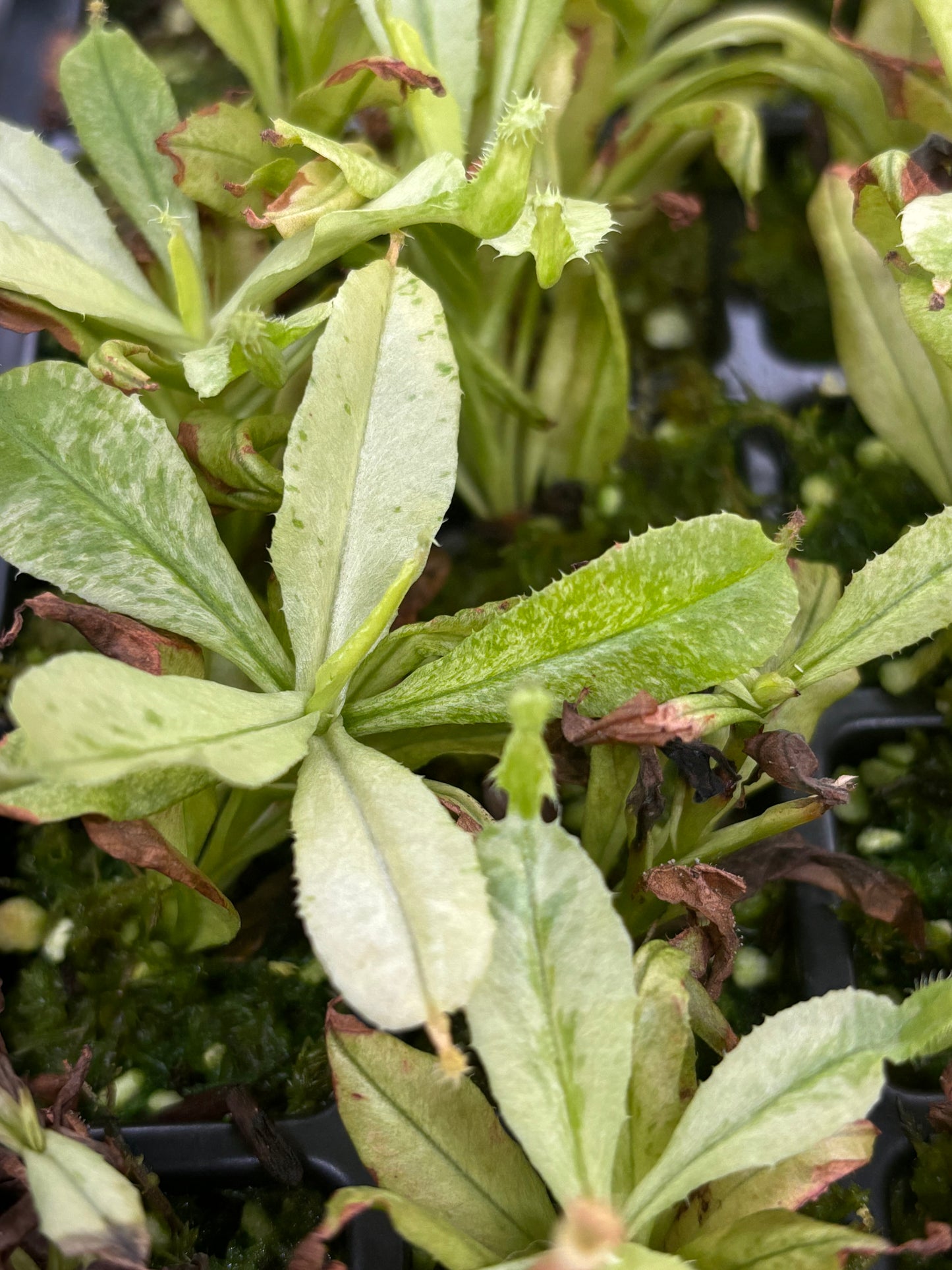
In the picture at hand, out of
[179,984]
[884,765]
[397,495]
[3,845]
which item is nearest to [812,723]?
[884,765]

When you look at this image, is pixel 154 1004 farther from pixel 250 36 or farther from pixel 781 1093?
pixel 250 36

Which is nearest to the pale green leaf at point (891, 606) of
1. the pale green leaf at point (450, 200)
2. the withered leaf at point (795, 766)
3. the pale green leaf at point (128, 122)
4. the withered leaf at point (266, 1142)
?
the withered leaf at point (795, 766)

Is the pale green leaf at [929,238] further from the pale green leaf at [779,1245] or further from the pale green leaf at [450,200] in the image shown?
the pale green leaf at [779,1245]

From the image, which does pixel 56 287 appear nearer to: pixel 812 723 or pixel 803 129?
pixel 812 723

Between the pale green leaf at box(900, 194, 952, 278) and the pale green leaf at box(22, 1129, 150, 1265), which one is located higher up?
the pale green leaf at box(900, 194, 952, 278)

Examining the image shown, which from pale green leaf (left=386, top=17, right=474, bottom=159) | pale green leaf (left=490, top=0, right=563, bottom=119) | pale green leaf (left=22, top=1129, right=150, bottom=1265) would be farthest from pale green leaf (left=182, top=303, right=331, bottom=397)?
pale green leaf (left=22, top=1129, right=150, bottom=1265)

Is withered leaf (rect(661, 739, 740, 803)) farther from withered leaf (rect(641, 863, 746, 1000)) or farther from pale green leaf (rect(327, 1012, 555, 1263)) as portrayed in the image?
pale green leaf (rect(327, 1012, 555, 1263))
